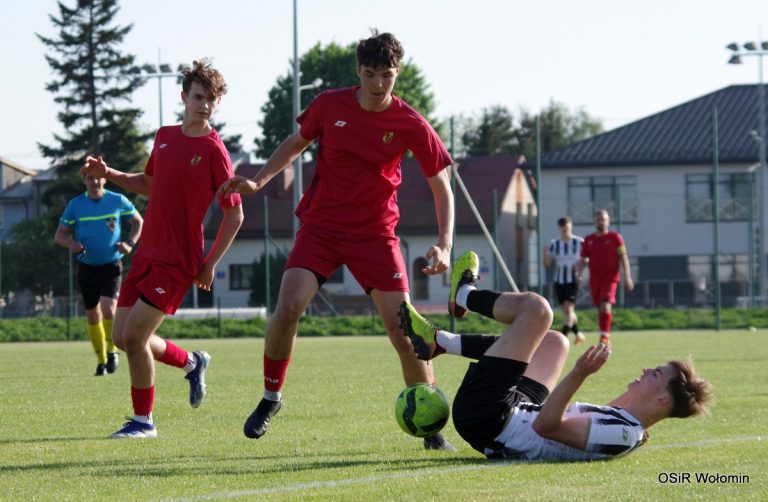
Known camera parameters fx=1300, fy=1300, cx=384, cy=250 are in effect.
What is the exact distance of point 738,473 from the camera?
6422 mm

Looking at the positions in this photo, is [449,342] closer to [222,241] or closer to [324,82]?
[222,241]

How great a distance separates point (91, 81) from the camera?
2554 inches

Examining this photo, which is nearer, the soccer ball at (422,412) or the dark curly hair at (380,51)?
the soccer ball at (422,412)

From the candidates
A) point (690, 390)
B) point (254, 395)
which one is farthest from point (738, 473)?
point (254, 395)

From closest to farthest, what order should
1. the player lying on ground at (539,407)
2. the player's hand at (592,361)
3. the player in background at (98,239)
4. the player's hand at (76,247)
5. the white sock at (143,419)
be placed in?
the player's hand at (592,361) < the player lying on ground at (539,407) < the white sock at (143,419) < the player's hand at (76,247) < the player in background at (98,239)

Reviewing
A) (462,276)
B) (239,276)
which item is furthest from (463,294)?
(239,276)

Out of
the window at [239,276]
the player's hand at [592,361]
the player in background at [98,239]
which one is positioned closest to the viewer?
the player's hand at [592,361]

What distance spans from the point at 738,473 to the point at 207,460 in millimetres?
2822

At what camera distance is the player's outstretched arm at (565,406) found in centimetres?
645

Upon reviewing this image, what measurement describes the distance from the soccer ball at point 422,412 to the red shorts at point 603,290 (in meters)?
15.7

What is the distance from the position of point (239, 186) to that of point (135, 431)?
197cm

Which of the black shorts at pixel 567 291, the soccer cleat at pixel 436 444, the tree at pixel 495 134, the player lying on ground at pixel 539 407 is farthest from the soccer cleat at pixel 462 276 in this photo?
the tree at pixel 495 134

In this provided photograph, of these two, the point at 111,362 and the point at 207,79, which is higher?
the point at 207,79

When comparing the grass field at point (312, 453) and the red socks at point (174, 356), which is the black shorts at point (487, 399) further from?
the red socks at point (174, 356)
